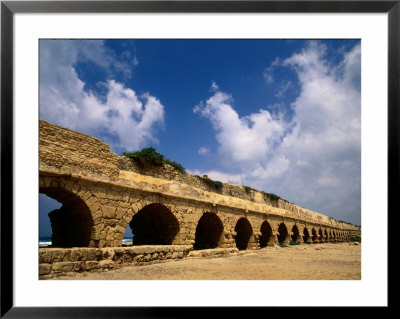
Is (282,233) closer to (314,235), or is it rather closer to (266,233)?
(266,233)

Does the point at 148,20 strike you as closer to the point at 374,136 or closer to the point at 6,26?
the point at 6,26

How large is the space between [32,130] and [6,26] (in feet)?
4.07

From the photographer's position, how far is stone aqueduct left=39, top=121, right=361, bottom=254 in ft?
24.6

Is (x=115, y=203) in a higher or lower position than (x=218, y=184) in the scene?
lower

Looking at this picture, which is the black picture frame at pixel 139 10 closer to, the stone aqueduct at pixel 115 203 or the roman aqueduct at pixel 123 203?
the roman aqueduct at pixel 123 203

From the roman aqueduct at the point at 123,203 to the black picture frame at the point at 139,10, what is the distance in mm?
1953

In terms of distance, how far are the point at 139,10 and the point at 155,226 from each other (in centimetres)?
816

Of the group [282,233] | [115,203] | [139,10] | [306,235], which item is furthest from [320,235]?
[139,10]

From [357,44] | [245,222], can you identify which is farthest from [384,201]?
[245,222]

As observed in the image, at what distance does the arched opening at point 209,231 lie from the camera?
43.2 feet

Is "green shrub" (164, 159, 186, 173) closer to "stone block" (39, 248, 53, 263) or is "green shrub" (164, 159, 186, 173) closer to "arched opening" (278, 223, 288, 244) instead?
"stone block" (39, 248, 53, 263)

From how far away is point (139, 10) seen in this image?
155 inches

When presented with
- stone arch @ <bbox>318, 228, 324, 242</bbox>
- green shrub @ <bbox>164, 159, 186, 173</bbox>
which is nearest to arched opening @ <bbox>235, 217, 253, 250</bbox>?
green shrub @ <bbox>164, 159, 186, 173</bbox>

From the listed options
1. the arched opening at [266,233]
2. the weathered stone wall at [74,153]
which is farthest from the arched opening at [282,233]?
the weathered stone wall at [74,153]
